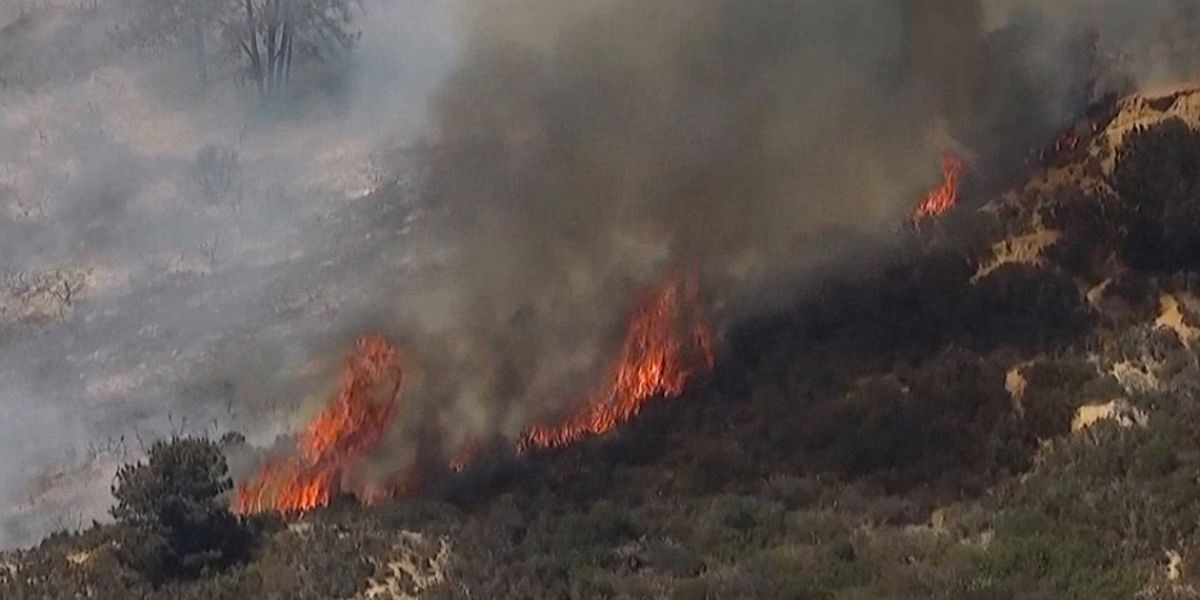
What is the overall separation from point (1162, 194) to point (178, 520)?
20507 millimetres

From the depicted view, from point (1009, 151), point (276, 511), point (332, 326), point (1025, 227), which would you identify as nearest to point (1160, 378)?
point (1025, 227)

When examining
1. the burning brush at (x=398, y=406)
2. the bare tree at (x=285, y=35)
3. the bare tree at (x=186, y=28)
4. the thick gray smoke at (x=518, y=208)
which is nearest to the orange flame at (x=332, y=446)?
the burning brush at (x=398, y=406)

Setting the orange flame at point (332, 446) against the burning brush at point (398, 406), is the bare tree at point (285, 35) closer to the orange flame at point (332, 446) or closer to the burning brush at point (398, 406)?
the burning brush at point (398, 406)

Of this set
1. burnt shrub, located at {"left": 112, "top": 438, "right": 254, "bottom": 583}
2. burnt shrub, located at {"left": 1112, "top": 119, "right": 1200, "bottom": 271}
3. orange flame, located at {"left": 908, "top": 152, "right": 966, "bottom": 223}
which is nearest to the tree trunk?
orange flame, located at {"left": 908, "top": 152, "right": 966, "bottom": 223}

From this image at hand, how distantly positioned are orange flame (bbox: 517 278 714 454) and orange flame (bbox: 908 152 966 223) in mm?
6440

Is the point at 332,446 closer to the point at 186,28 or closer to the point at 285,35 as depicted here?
the point at 285,35

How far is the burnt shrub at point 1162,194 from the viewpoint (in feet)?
93.4

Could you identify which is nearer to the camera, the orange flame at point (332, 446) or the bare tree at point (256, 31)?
the orange flame at point (332, 446)

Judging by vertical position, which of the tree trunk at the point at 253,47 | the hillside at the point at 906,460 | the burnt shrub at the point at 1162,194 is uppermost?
the tree trunk at the point at 253,47

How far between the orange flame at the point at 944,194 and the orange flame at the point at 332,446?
12.7 m

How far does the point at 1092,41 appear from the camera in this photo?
3275 cm

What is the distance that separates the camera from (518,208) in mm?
28234

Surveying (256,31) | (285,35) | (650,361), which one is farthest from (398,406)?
(256,31)

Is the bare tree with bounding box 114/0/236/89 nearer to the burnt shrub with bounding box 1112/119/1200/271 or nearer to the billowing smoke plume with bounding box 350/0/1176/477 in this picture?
the billowing smoke plume with bounding box 350/0/1176/477
